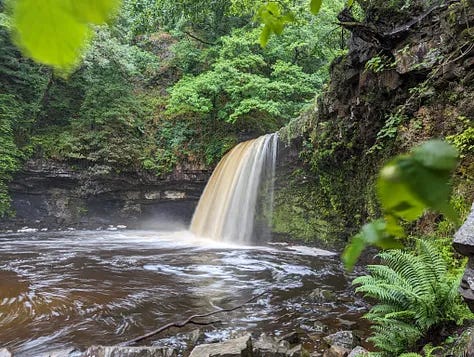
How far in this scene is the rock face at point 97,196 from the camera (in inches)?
465

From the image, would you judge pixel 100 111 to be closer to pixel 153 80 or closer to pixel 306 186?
pixel 153 80

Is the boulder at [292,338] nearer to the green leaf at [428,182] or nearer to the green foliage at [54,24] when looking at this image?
the green leaf at [428,182]

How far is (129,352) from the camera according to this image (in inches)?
119

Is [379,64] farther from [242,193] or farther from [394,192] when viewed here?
[394,192]

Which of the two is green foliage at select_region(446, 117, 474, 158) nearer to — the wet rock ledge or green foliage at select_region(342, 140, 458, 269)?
the wet rock ledge

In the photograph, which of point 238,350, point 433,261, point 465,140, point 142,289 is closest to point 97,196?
point 142,289

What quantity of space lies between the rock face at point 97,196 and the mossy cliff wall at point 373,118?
4.79 meters

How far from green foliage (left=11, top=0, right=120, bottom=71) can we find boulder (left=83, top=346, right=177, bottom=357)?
325 cm

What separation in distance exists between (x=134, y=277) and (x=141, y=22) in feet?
20.0

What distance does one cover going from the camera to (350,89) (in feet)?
23.6

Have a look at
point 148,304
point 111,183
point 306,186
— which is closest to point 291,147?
point 306,186

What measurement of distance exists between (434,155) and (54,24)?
0.98 feet

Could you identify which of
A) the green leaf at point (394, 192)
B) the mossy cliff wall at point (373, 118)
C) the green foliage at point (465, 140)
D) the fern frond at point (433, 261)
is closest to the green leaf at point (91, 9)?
the green leaf at point (394, 192)

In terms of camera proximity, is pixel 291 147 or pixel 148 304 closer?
pixel 148 304
